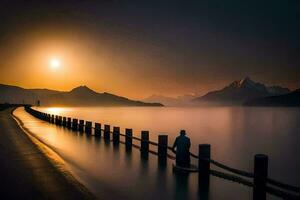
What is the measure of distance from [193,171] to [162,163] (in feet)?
14.6

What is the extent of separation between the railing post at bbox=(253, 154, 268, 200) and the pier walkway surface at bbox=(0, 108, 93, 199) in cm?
458

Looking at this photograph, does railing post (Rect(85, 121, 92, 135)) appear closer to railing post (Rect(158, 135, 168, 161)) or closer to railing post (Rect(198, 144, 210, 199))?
railing post (Rect(158, 135, 168, 161))

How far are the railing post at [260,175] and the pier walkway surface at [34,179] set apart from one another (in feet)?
15.0

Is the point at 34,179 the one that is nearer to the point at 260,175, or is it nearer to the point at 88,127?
the point at 260,175

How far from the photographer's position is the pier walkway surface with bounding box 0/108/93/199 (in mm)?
8875

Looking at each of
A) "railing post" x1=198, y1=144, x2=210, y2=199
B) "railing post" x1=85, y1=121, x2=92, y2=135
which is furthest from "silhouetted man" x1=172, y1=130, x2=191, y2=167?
"railing post" x1=85, y1=121, x2=92, y2=135

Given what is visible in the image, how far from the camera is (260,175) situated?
8.59 m

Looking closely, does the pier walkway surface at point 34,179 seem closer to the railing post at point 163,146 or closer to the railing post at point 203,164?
the railing post at point 203,164

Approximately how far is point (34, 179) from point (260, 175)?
7.08 meters

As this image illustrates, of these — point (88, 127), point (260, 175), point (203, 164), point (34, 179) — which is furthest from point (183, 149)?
point (88, 127)

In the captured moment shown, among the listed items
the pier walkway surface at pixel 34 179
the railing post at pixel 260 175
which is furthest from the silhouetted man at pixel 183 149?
the railing post at pixel 260 175

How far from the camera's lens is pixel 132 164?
20.4 m

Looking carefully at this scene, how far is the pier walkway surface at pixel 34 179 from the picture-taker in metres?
8.88

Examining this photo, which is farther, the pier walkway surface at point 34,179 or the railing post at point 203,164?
the railing post at point 203,164
